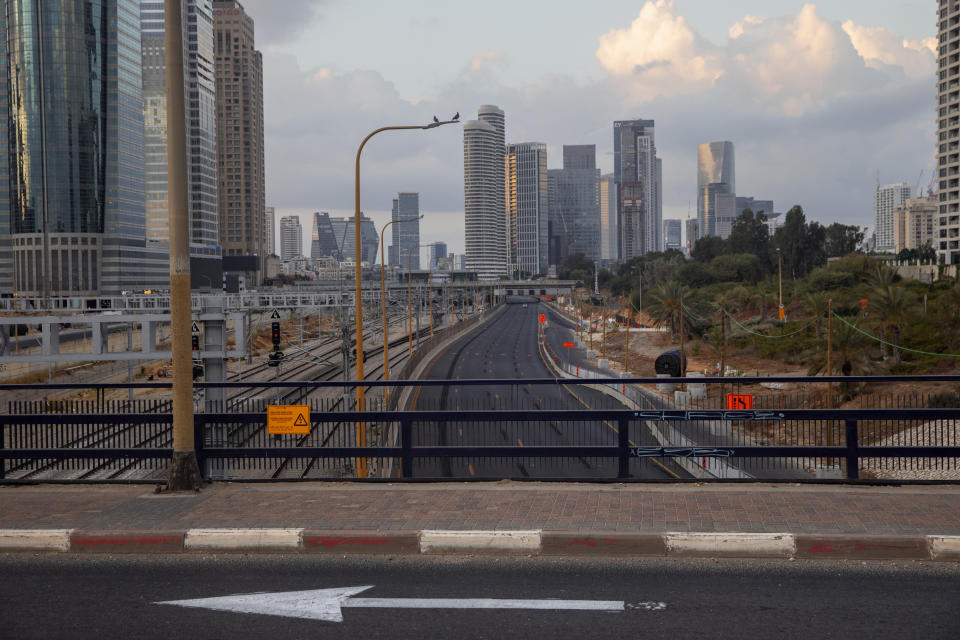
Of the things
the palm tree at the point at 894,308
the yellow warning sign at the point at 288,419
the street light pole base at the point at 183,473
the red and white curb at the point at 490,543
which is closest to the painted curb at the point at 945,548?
the red and white curb at the point at 490,543

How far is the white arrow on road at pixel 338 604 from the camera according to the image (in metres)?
6.00

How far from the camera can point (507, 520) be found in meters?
7.76

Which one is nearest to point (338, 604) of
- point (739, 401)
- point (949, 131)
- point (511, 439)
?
point (511, 439)

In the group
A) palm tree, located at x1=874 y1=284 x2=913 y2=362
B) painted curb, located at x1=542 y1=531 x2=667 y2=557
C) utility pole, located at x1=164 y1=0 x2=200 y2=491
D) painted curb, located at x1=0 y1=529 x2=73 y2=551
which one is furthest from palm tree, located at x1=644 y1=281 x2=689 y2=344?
painted curb, located at x1=0 y1=529 x2=73 y2=551

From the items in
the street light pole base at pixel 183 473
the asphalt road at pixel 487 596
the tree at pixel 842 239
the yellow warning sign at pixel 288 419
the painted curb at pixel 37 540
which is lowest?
the asphalt road at pixel 487 596

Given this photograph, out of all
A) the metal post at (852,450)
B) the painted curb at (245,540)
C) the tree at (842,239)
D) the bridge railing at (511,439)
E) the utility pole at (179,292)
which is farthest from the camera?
the tree at (842,239)

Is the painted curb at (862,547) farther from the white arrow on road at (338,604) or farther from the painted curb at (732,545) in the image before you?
the white arrow on road at (338,604)

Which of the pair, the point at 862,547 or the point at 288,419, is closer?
the point at 862,547

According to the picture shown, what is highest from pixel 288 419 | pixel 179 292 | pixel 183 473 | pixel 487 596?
pixel 179 292

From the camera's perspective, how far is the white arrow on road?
19.7 feet

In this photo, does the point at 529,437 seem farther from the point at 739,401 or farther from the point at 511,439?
the point at 739,401

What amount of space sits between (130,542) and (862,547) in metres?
6.82

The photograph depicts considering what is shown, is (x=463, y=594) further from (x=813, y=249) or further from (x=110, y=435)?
(x=813, y=249)

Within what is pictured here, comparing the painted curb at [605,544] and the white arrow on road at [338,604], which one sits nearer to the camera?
the white arrow on road at [338,604]
